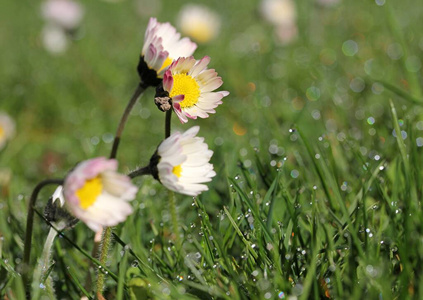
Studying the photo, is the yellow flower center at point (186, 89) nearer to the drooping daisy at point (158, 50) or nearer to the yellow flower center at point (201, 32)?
the drooping daisy at point (158, 50)

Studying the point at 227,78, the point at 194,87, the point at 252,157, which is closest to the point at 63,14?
the point at 227,78

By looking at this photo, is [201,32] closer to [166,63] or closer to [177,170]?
[166,63]

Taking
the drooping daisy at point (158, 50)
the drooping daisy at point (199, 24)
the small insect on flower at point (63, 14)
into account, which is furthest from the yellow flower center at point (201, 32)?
the drooping daisy at point (158, 50)

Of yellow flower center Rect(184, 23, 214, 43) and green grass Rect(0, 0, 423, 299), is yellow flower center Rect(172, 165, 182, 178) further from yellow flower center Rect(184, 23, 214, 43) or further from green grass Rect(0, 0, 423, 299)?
yellow flower center Rect(184, 23, 214, 43)

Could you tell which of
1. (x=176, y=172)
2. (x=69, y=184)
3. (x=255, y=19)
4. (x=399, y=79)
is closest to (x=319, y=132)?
(x=399, y=79)

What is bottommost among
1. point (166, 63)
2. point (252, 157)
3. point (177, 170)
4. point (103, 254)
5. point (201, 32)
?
point (201, 32)
